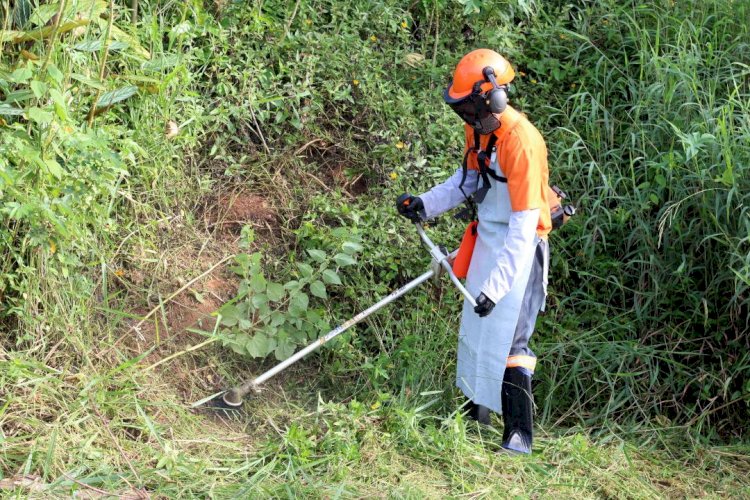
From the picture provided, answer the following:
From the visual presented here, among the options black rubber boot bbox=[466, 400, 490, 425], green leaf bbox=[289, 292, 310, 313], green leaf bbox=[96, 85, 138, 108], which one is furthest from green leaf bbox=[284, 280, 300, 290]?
green leaf bbox=[96, 85, 138, 108]

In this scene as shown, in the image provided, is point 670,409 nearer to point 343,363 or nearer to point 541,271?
point 541,271

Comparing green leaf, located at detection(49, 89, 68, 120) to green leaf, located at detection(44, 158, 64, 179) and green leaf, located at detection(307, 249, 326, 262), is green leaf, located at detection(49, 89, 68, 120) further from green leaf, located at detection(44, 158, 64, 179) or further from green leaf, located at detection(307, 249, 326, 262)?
green leaf, located at detection(307, 249, 326, 262)

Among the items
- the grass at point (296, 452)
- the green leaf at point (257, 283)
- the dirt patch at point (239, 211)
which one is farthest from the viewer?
the dirt patch at point (239, 211)

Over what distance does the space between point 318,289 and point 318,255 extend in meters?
0.17

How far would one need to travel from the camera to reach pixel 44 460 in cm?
346

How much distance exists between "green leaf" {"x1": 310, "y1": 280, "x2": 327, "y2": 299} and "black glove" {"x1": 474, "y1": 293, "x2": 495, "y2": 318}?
86 cm

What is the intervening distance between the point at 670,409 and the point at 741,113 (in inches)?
69.2

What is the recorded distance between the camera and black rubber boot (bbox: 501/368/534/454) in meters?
4.09

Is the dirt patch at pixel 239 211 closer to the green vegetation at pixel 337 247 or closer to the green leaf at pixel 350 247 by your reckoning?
the green vegetation at pixel 337 247

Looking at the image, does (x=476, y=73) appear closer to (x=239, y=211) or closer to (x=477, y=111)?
(x=477, y=111)

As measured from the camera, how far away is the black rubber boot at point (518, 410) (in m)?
4.09

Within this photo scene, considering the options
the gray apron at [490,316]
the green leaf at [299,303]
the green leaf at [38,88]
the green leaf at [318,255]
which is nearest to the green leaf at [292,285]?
the green leaf at [299,303]

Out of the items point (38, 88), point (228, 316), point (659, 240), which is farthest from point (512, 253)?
point (38, 88)

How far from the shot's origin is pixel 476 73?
3770mm
